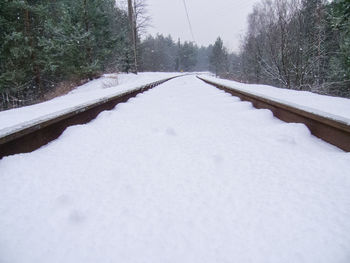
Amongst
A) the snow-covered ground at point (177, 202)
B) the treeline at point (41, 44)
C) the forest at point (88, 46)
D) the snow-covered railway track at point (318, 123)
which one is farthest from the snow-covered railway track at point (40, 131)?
the treeline at point (41, 44)

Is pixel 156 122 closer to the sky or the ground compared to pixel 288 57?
closer to the ground

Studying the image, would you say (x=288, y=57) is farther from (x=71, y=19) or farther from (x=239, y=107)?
(x=71, y=19)

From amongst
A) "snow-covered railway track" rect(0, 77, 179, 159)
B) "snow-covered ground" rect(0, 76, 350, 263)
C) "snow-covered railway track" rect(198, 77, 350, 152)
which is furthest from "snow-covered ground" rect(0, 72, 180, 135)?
"snow-covered railway track" rect(198, 77, 350, 152)

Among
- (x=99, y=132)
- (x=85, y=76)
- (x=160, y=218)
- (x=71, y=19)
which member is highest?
(x=71, y=19)

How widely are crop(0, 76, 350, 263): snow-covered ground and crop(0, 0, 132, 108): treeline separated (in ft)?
41.3

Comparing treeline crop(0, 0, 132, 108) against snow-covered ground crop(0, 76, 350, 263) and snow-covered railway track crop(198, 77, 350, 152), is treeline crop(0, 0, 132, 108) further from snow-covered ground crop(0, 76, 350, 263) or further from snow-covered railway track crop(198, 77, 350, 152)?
snow-covered railway track crop(198, 77, 350, 152)

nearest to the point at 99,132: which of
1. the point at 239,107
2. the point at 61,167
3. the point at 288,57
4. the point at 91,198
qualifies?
the point at 61,167

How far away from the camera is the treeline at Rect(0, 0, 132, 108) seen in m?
11.0

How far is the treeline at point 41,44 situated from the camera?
11.0 metres

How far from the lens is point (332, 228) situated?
0.78m

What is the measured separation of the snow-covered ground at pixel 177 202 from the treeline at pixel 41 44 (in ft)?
41.3

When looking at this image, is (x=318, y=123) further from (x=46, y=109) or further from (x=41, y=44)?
(x=41, y=44)

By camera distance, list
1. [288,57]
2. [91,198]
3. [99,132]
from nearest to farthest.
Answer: [91,198] < [99,132] < [288,57]

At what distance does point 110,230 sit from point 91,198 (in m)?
0.24
